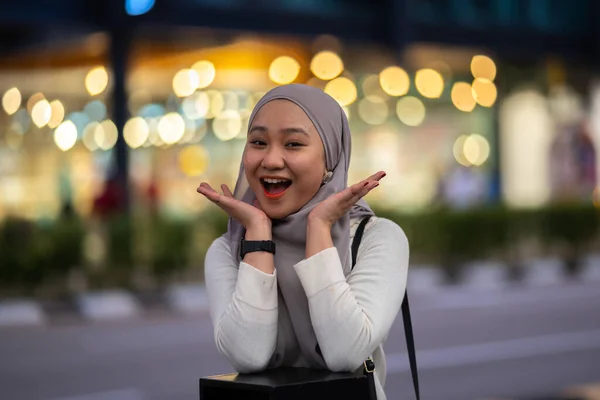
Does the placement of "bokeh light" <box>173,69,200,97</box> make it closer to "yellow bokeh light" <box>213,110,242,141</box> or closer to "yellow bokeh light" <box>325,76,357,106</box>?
"yellow bokeh light" <box>213,110,242,141</box>

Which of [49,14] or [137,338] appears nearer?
[137,338]

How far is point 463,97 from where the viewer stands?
27.0 m

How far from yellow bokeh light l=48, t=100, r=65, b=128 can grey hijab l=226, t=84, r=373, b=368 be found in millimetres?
18789

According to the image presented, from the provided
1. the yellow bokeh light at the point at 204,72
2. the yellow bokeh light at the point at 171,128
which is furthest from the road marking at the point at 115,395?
the yellow bokeh light at the point at 204,72

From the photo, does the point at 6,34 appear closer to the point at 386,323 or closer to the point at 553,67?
the point at 553,67

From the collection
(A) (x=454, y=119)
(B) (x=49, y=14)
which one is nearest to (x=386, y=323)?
(B) (x=49, y=14)

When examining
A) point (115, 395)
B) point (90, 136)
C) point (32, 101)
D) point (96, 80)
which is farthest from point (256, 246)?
point (32, 101)

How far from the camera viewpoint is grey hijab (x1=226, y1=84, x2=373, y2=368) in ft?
8.92

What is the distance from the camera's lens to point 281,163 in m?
2.70

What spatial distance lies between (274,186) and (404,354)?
8715mm

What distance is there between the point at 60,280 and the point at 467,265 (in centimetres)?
705

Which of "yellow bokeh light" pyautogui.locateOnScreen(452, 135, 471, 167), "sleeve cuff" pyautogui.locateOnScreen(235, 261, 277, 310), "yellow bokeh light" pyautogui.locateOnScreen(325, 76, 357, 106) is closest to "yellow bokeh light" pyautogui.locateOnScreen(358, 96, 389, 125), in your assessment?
"yellow bokeh light" pyautogui.locateOnScreen(325, 76, 357, 106)

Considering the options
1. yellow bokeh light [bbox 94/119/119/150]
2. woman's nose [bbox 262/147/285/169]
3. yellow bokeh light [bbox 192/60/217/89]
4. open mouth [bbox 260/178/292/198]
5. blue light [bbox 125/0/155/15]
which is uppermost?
blue light [bbox 125/0/155/15]

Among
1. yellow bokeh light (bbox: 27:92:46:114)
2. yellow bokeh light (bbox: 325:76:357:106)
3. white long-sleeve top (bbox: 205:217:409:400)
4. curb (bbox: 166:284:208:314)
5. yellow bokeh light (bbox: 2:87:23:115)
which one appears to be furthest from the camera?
yellow bokeh light (bbox: 325:76:357:106)
